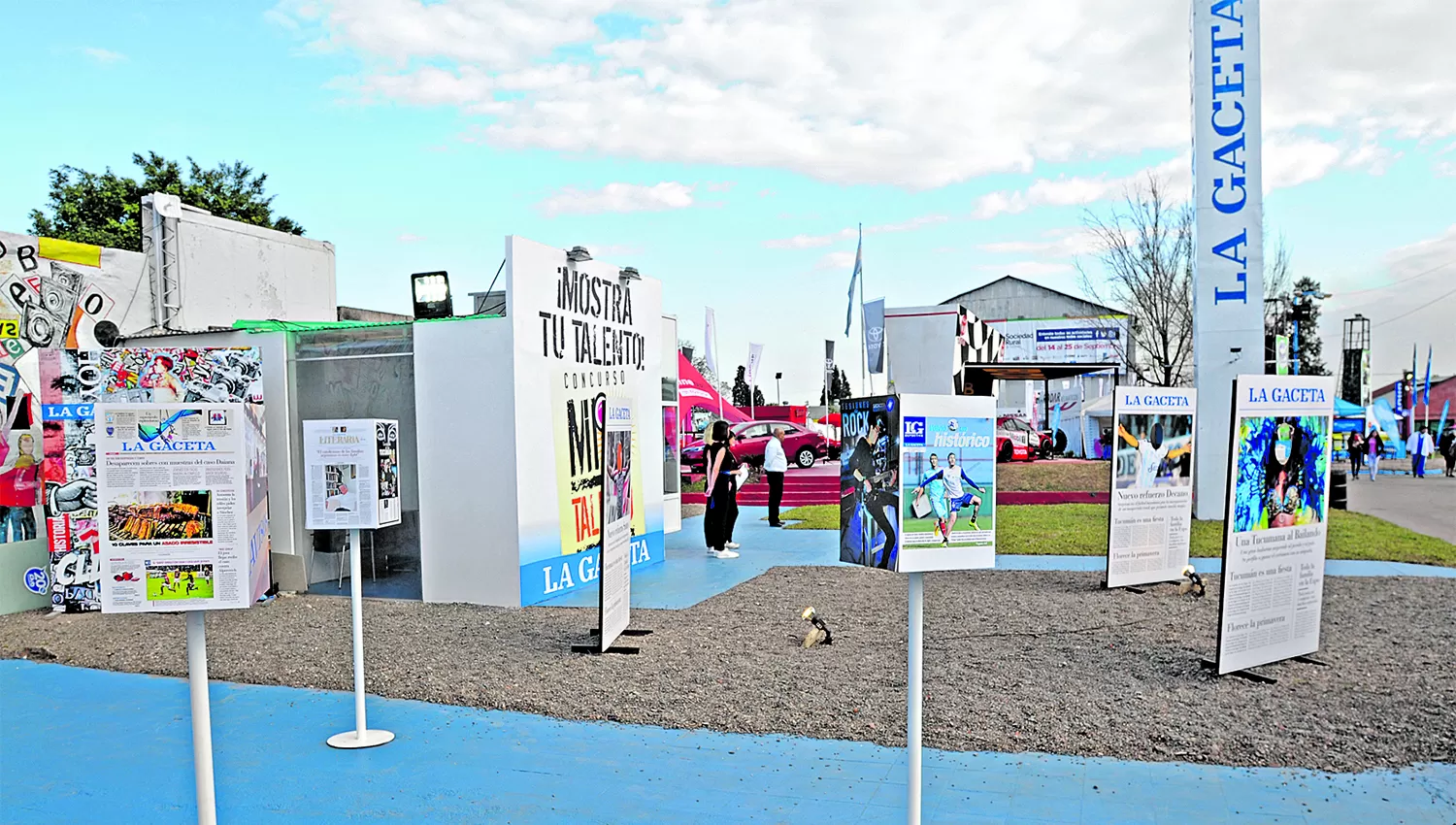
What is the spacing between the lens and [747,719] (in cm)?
602

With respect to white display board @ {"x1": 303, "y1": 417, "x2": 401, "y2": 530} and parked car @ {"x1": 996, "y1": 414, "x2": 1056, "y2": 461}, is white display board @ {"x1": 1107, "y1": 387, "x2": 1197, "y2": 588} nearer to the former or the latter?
white display board @ {"x1": 303, "y1": 417, "x2": 401, "y2": 530}

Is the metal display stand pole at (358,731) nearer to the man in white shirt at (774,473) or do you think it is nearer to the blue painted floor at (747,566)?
the blue painted floor at (747,566)

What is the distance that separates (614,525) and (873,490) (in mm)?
3965

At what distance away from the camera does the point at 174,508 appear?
373 centimetres

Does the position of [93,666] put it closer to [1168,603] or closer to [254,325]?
[254,325]

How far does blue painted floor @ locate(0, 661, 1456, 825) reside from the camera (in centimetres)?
464

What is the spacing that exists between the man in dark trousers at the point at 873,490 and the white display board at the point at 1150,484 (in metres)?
6.21

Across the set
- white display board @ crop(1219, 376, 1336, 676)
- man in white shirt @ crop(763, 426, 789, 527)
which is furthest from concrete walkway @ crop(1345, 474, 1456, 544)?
man in white shirt @ crop(763, 426, 789, 527)

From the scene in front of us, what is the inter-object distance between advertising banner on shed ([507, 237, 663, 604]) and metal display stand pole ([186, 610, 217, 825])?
A: 5.51m

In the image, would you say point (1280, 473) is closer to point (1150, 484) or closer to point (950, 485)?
point (1150, 484)

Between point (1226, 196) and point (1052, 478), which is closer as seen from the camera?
point (1226, 196)

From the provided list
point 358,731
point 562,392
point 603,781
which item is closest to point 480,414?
point 562,392

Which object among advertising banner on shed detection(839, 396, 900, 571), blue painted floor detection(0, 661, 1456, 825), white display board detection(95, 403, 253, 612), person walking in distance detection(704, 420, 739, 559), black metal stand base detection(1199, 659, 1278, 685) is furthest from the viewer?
person walking in distance detection(704, 420, 739, 559)

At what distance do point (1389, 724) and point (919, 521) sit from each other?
3724mm
